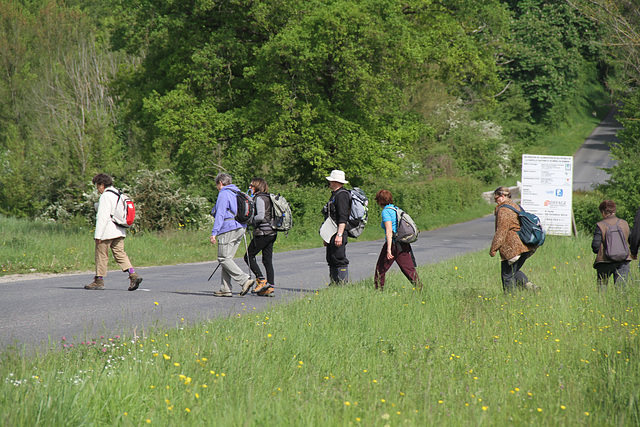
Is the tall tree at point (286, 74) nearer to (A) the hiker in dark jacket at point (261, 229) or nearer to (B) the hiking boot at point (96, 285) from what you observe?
(A) the hiker in dark jacket at point (261, 229)

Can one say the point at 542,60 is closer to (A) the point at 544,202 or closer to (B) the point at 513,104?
(B) the point at 513,104

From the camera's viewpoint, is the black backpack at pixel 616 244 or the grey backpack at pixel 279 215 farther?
the grey backpack at pixel 279 215

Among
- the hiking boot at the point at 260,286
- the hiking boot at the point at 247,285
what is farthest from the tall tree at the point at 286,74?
the hiking boot at the point at 247,285

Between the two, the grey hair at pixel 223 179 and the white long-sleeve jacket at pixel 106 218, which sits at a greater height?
the grey hair at pixel 223 179

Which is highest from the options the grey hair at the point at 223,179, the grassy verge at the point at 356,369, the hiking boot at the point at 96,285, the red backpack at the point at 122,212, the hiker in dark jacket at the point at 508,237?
the grey hair at the point at 223,179

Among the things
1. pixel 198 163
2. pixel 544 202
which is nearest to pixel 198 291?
pixel 544 202

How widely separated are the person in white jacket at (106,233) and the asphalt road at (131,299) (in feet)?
0.78

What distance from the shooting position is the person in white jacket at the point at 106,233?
10.5 metres

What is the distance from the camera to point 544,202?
1839cm

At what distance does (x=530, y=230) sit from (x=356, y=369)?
446 cm

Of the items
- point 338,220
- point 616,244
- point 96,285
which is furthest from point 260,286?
point 616,244

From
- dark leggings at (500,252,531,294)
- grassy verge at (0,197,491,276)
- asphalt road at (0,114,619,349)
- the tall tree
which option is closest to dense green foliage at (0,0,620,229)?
the tall tree

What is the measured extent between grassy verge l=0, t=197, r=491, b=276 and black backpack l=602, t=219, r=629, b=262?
22.0 ft

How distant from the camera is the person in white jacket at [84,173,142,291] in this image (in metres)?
10.5
